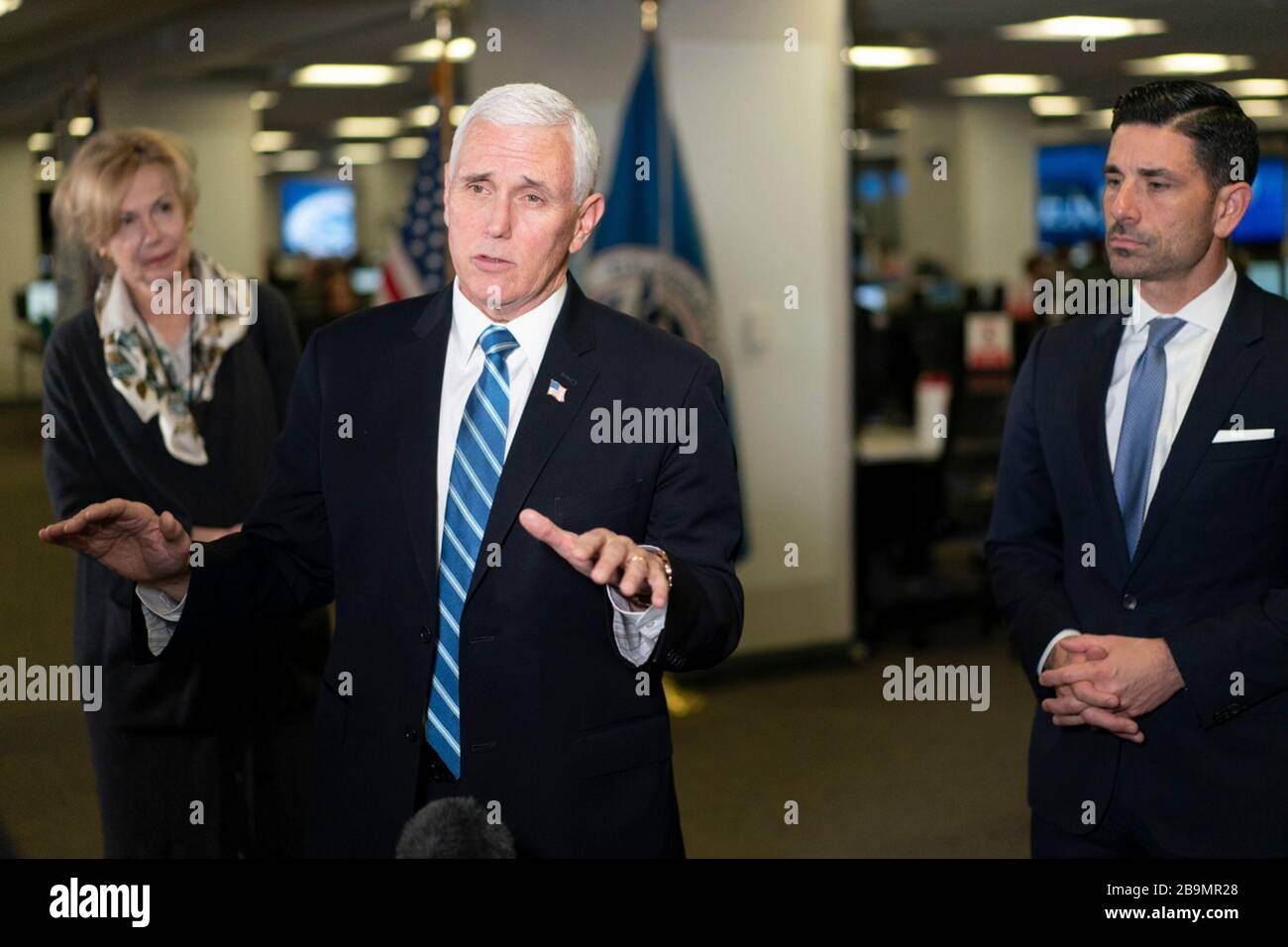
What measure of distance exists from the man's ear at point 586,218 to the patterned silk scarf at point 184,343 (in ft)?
3.88

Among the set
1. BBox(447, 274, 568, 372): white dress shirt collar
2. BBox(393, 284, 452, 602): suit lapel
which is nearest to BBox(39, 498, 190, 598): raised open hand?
BBox(393, 284, 452, 602): suit lapel

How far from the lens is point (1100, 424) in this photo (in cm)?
221

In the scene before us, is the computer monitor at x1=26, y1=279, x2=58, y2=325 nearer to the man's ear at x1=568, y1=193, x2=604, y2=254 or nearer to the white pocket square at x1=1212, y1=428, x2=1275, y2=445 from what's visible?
the man's ear at x1=568, y1=193, x2=604, y2=254

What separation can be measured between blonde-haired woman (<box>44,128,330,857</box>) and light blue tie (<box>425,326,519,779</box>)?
102 cm

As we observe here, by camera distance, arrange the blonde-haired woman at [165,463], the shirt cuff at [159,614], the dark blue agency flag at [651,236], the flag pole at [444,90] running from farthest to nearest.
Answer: the dark blue agency flag at [651,236] → the flag pole at [444,90] → the blonde-haired woman at [165,463] → the shirt cuff at [159,614]

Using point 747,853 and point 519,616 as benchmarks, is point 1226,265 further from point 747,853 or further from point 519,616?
point 747,853

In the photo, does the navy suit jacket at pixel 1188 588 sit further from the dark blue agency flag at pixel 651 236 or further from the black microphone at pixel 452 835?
the dark blue agency flag at pixel 651 236

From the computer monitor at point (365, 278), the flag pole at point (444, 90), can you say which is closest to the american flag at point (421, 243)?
the flag pole at point (444, 90)

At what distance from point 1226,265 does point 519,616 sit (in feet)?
4.01

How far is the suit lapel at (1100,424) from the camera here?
2.18m

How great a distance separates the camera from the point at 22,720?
12.0 ft

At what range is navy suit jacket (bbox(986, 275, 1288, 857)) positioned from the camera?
2074 millimetres

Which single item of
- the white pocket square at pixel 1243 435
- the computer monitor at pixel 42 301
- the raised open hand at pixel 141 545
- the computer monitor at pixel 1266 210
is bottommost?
the raised open hand at pixel 141 545

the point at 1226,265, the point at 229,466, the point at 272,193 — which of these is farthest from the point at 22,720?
the point at 272,193
